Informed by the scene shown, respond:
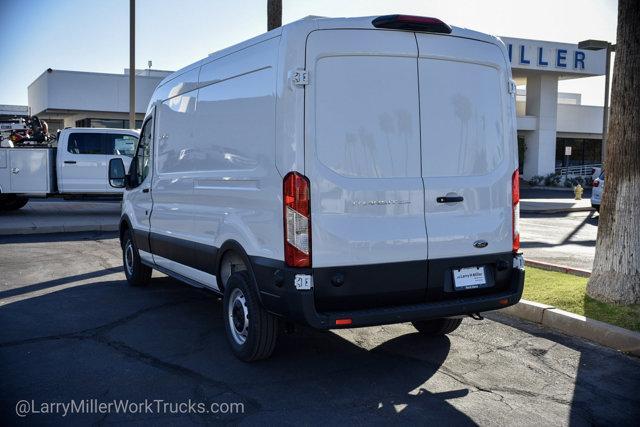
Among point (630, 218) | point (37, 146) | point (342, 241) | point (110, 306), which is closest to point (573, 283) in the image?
point (630, 218)

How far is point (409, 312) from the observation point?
4.71 m

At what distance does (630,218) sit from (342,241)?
365 centimetres

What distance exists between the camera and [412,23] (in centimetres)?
479

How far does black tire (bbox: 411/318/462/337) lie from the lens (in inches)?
232

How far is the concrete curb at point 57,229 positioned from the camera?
13445 mm

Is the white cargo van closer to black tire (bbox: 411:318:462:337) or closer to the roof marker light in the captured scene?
the roof marker light

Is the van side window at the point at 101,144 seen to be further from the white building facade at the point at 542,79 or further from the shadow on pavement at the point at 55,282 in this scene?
the white building facade at the point at 542,79

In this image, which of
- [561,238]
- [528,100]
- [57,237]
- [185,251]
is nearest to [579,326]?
[185,251]

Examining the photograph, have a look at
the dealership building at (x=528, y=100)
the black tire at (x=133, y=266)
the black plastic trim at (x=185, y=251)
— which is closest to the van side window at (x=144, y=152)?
the black plastic trim at (x=185, y=251)

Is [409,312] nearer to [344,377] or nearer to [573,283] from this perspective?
[344,377]

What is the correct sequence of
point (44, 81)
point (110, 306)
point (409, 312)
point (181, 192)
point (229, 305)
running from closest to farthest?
point (409, 312) < point (229, 305) < point (181, 192) < point (110, 306) < point (44, 81)

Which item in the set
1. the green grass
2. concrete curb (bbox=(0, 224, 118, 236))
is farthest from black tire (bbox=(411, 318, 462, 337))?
concrete curb (bbox=(0, 224, 118, 236))

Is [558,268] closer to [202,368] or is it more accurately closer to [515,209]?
[515,209]

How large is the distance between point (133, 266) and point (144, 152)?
4.93 feet
